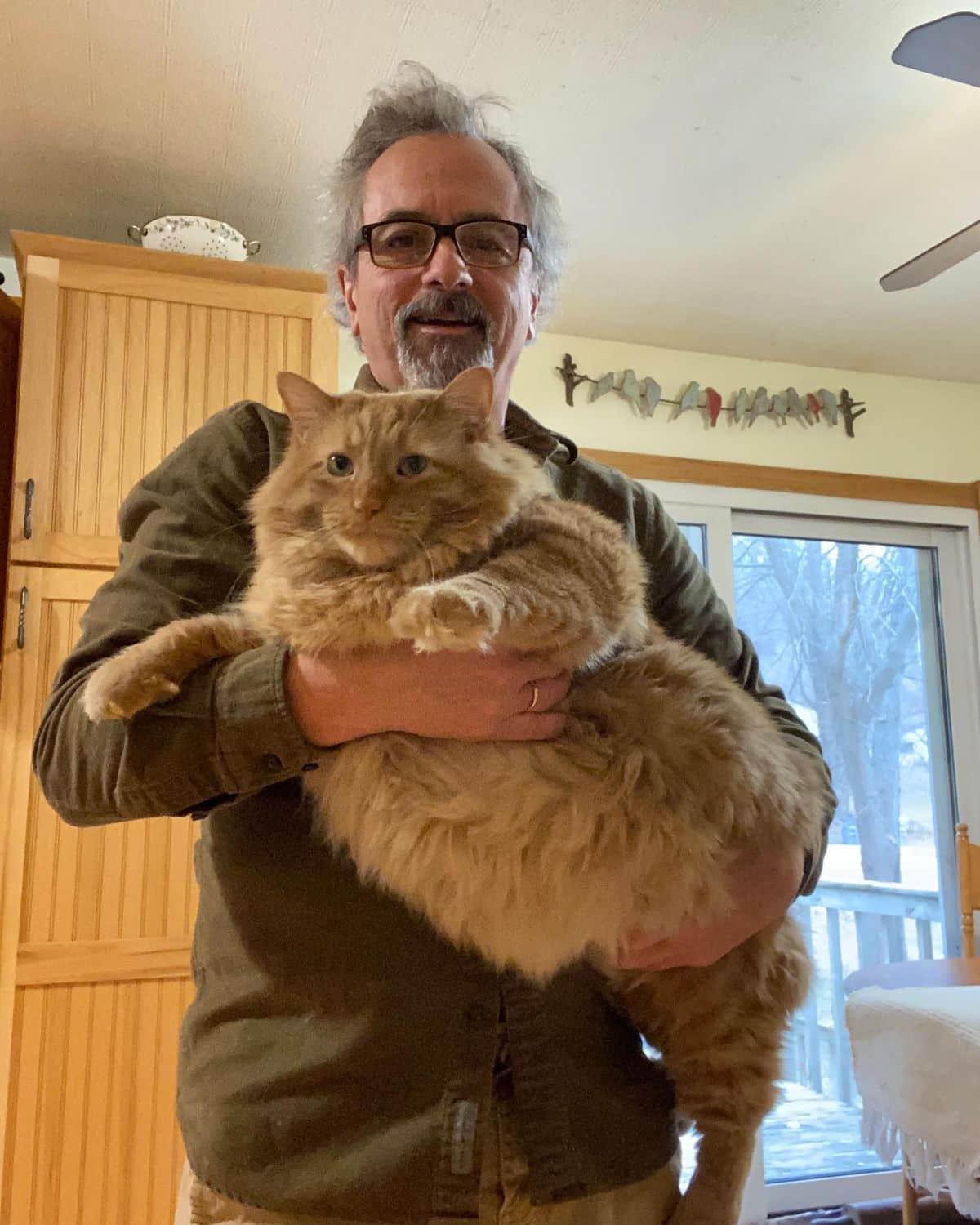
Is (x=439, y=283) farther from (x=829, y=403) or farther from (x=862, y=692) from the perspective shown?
(x=862, y=692)

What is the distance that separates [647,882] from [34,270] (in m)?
2.49

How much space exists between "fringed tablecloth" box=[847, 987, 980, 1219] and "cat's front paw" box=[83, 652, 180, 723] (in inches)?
81.2

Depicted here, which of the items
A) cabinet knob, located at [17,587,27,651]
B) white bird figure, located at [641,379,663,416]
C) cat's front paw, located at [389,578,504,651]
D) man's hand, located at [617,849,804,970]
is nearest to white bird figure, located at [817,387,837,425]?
white bird figure, located at [641,379,663,416]

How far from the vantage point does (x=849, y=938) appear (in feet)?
13.1

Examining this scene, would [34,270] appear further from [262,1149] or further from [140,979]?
[262,1149]

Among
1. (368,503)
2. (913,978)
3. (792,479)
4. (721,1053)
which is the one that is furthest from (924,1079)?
(792,479)

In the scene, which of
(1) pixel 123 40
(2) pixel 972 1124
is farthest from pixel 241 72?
(2) pixel 972 1124

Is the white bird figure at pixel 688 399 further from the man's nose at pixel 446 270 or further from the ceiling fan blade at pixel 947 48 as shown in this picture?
the man's nose at pixel 446 270

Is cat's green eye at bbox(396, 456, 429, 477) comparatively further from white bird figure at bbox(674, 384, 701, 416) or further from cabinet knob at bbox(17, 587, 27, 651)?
white bird figure at bbox(674, 384, 701, 416)

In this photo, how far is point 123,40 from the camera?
2.18m

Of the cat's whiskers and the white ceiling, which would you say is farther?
the white ceiling

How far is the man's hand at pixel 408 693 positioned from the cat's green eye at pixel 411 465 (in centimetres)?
24

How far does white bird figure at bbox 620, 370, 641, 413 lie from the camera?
12.4 ft

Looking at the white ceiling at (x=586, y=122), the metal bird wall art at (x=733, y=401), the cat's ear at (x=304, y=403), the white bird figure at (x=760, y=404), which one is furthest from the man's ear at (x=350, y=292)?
the white bird figure at (x=760, y=404)
